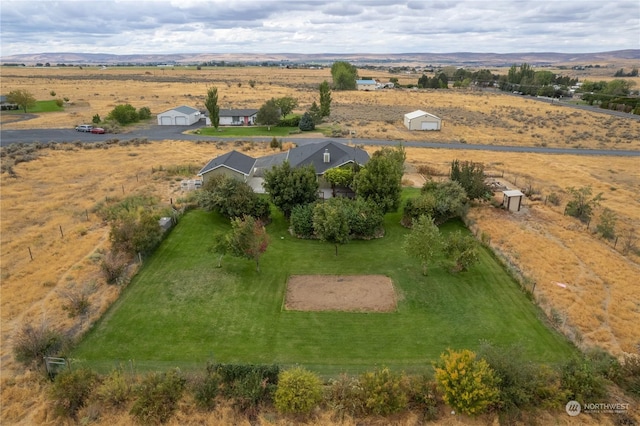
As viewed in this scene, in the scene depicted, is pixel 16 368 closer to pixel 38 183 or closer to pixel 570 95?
pixel 38 183

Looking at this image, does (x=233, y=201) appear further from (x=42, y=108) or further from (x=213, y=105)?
(x=42, y=108)

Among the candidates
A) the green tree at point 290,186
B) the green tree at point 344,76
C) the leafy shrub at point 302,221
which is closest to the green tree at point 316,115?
the green tree at point 290,186

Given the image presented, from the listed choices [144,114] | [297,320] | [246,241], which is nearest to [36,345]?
[246,241]

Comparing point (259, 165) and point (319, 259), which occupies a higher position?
point (259, 165)

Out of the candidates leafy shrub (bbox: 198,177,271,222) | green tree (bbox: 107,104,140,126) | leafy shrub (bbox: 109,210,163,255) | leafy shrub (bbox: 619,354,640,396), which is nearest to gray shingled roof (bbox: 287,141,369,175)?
leafy shrub (bbox: 198,177,271,222)

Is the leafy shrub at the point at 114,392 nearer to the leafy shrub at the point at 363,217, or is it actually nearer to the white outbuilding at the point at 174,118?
the leafy shrub at the point at 363,217

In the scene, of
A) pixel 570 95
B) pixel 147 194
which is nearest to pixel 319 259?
pixel 147 194

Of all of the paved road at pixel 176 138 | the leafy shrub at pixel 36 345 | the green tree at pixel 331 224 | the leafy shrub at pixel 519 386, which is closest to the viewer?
the leafy shrub at pixel 519 386
